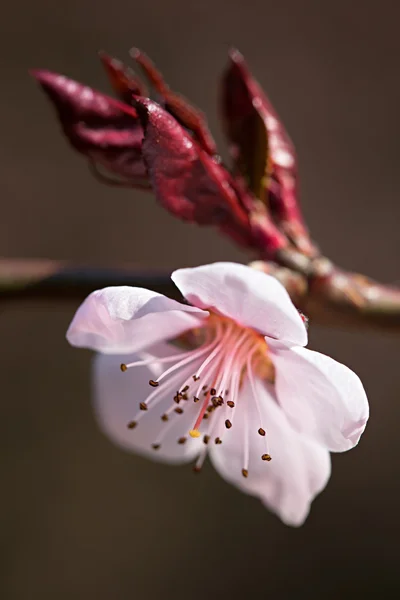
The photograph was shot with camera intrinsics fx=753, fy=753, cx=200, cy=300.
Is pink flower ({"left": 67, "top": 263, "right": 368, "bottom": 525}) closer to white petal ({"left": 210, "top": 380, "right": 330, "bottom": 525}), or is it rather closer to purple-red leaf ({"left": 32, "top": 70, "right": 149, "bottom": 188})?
white petal ({"left": 210, "top": 380, "right": 330, "bottom": 525})

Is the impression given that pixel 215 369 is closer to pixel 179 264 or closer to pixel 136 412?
pixel 136 412

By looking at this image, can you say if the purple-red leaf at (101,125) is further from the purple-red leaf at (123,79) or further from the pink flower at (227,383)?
the pink flower at (227,383)

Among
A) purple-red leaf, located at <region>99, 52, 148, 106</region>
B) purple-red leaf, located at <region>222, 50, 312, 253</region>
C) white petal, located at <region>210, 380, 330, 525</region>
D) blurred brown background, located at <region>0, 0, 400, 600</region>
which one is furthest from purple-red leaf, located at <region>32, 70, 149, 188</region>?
blurred brown background, located at <region>0, 0, 400, 600</region>

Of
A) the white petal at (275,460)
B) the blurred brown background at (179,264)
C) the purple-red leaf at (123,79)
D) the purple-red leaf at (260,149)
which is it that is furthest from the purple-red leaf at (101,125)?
the blurred brown background at (179,264)

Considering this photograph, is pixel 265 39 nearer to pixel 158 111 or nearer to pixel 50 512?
pixel 50 512

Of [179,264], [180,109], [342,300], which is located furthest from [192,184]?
[179,264]

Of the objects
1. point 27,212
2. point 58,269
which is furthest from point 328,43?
point 58,269
